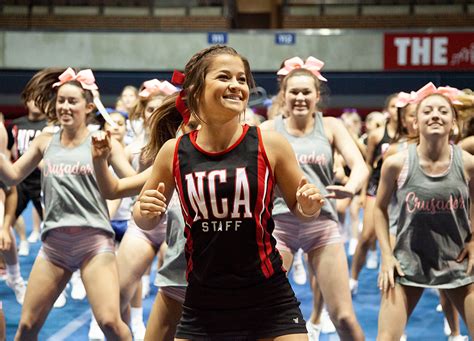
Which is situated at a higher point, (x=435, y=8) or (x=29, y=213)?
(x=435, y=8)

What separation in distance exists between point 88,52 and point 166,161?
17237 millimetres

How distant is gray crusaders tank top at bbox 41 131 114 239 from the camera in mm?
4629

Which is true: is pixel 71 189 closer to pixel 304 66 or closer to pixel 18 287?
Answer: pixel 304 66

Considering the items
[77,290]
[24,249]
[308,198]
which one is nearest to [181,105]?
[308,198]

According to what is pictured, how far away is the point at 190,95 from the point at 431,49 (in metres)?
17.5

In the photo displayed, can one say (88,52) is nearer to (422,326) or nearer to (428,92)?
(422,326)

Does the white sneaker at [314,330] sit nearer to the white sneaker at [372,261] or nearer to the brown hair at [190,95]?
the brown hair at [190,95]

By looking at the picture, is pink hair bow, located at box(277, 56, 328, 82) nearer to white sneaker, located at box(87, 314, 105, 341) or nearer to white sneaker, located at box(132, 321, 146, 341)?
white sneaker, located at box(132, 321, 146, 341)

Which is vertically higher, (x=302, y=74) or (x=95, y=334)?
(x=302, y=74)

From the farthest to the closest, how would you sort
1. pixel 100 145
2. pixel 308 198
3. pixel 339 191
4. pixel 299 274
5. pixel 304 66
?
1. pixel 299 274
2. pixel 304 66
3. pixel 339 191
4. pixel 100 145
5. pixel 308 198

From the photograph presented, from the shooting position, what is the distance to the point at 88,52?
19703mm

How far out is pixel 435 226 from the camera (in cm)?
431

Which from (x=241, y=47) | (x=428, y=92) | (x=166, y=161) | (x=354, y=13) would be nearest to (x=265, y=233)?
(x=166, y=161)

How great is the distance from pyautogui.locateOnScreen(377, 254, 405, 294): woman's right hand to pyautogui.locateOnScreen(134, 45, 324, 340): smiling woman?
1.42 m
